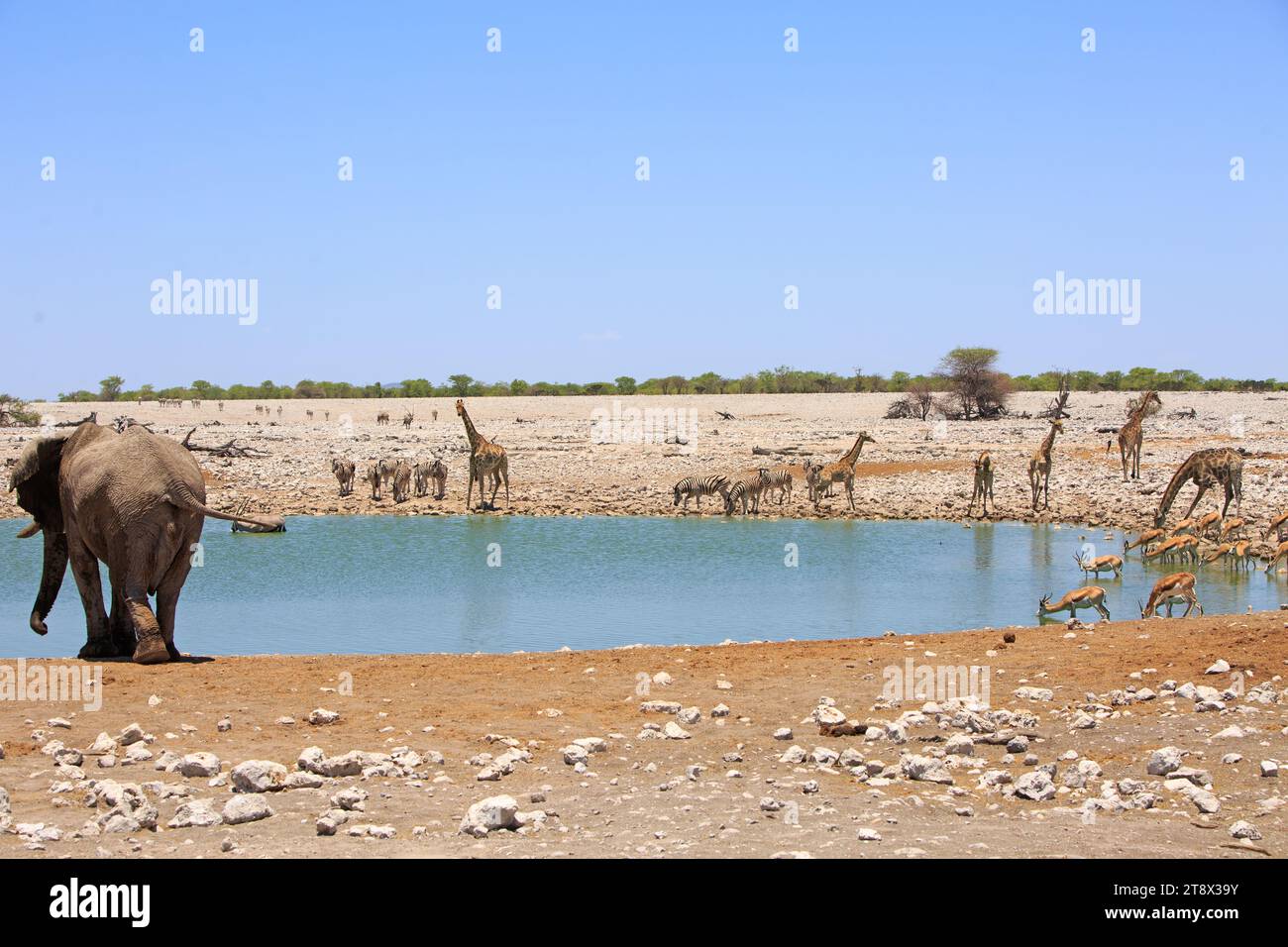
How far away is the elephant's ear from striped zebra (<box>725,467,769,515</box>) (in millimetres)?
17666

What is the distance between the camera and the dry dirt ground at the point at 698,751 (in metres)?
5.77

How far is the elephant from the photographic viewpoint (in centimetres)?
1061

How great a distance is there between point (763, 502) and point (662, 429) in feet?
59.1

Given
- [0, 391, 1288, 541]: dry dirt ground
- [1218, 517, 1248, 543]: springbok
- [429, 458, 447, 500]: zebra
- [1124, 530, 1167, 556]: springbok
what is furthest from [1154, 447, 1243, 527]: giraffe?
[429, 458, 447, 500]: zebra

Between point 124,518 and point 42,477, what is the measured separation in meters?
1.70

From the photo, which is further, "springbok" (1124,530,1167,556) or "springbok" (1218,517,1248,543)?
"springbok" (1218,517,1248,543)

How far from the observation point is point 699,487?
28469 millimetres

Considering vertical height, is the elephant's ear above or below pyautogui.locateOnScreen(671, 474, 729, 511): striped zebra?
above

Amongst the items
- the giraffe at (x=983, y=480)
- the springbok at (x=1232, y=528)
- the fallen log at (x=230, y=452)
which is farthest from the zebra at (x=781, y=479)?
the fallen log at (x=230, y=452)

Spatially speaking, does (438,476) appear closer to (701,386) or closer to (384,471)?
(384,471)

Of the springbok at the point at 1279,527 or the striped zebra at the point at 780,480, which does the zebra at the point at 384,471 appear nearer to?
the striped zebra at the point at 780,480

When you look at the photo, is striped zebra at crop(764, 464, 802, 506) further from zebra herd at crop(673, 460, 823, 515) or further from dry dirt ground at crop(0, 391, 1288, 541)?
dry dirt ground at crop(0, 391, 1288, 541)
